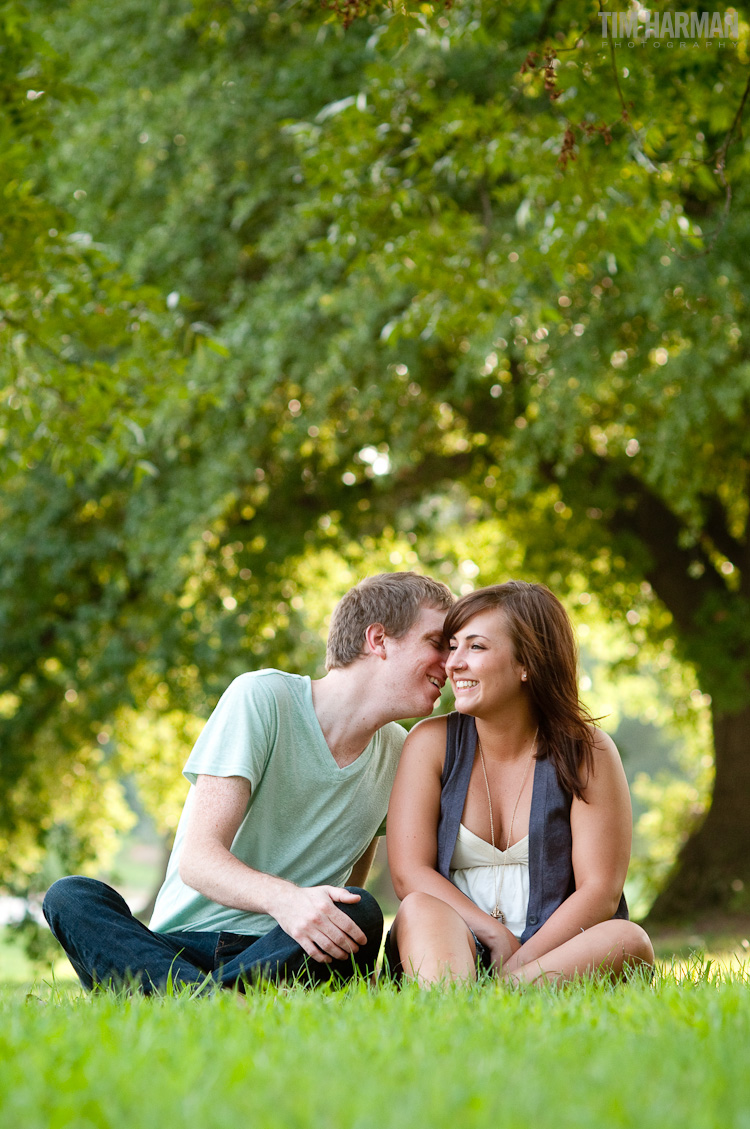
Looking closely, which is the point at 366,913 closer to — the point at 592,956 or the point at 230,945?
the point at 230,945

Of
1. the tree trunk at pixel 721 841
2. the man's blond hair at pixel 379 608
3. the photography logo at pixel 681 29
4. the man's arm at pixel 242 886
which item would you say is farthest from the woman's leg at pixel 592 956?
the tree trunk at pixel 721 841

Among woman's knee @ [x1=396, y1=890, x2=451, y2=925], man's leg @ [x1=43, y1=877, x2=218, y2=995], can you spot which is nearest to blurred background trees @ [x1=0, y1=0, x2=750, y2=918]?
woman's knee @ [x1=396, y1=890, x2=451, y2=925]

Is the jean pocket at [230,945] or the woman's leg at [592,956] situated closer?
the woman's leg at [592,956]

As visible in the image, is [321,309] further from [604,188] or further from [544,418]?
[604,188]

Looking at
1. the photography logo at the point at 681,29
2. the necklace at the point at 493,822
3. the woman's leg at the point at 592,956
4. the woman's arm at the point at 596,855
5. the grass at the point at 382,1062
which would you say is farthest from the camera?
the photography logo at the point at 681,29

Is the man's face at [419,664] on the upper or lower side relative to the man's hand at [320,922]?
upper

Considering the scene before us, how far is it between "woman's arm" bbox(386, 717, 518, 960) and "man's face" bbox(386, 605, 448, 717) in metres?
0.14

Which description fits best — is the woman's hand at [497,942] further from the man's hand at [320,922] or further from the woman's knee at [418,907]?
the man's hand at [320,922]

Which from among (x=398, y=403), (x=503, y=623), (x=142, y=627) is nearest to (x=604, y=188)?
(x=503, y=623)

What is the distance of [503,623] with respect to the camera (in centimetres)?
387

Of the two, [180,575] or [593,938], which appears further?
[180,575]

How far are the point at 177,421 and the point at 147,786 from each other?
774 cm

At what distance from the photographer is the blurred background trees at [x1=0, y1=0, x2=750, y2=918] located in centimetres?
614

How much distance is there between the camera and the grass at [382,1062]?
168 centimetres
